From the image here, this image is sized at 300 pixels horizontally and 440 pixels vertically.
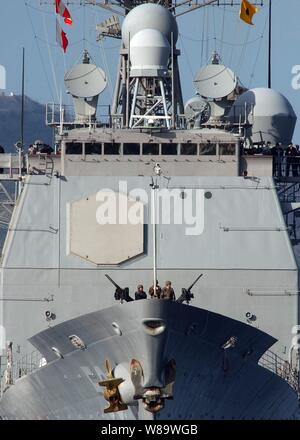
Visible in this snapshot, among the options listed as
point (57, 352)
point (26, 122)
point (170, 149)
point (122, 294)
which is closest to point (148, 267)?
point (122, 294)

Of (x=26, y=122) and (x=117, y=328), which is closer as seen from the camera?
(x=117, y=328)

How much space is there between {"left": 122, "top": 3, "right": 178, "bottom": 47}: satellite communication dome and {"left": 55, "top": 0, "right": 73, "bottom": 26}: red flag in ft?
7.10

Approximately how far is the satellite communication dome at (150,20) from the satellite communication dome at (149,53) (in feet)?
2.76

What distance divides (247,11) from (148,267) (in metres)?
9.16

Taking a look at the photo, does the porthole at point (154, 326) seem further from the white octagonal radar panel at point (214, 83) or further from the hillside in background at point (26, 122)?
the hillside in background at point (26, 122)

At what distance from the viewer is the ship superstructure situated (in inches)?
1232

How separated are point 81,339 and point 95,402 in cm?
118

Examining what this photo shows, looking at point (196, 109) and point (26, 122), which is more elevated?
point (26, 122)

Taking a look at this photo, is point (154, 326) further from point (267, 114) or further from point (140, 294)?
point (267, 114)

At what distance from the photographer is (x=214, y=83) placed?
130ft

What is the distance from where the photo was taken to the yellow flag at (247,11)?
41.5m

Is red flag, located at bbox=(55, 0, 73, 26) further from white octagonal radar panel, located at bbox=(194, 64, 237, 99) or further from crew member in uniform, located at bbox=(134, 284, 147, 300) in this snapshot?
crew member in uniform, located at bbox=(134, 284, 147, 300)

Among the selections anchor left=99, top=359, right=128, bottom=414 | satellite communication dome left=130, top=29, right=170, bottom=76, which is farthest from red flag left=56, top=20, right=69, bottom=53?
anchor left=99, top=359, right=128, bottom=414

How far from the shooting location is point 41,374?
32500mm
